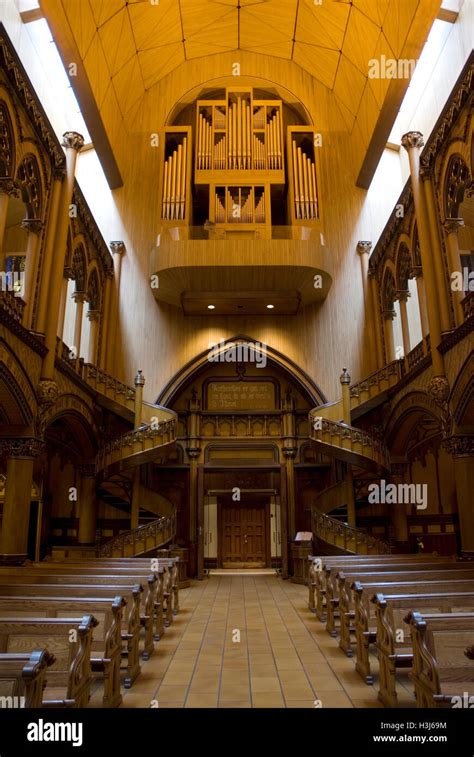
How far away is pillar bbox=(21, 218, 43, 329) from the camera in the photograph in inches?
416


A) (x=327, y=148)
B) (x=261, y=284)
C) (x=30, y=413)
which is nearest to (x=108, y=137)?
(x=261, y=284)

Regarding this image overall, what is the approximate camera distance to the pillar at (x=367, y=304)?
1700 centimetres

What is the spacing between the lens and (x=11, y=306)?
31.8 ft

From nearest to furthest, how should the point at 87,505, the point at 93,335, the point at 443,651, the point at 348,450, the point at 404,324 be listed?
the point at 443,651 < the point at 348,450 < the point at 404,324 < the point at 87,505 < the point at 93,335

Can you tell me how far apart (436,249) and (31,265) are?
8143 mm

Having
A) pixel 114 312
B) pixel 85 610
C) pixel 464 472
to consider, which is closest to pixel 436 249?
pixel 464 472

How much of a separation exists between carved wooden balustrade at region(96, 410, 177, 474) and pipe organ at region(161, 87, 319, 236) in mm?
6371

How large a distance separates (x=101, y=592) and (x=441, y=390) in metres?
7.45

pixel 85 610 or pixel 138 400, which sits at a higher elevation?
pixel 138 400

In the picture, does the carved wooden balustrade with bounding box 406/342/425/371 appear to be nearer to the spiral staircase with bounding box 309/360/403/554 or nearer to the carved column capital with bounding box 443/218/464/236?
the spiral staircase with bounding box 309/360/403/554

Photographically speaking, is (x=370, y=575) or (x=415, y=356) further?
(x=415, y=356)

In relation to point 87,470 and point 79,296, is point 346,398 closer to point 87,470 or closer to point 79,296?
point 87,470

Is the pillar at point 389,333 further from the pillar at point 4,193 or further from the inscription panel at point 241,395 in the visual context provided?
the pillar at point 4,193
